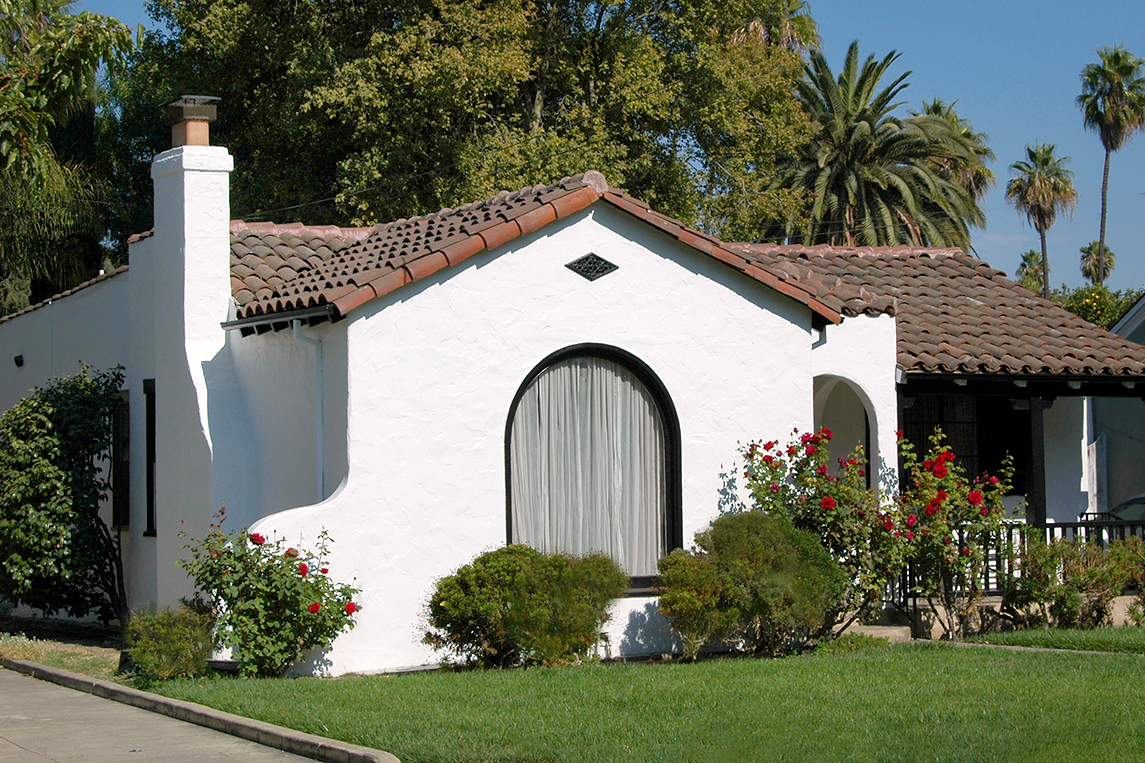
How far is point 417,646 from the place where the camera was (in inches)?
458

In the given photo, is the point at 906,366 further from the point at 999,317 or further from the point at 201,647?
the point at 201,647

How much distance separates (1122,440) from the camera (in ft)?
89.2

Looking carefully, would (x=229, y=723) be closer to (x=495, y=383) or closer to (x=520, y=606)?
(x=520, y=606)

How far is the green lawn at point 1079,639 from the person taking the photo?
477 inches

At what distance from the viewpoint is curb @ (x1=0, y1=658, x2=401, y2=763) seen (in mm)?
7875

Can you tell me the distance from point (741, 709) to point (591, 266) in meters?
5.09

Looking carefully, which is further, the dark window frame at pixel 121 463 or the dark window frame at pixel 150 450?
the dark window frame at pixel 121 463

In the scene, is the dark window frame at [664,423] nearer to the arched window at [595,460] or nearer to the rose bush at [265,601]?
the arched window at [595,460]

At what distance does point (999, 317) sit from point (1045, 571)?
4681 mm

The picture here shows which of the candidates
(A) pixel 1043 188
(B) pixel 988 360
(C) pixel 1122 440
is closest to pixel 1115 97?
(A) pixel 1043 188

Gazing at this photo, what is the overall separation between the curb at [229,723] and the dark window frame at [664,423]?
4.22 m

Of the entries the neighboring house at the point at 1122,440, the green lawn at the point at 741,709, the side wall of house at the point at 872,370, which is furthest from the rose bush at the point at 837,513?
the neighboring house at the point at 1122,440

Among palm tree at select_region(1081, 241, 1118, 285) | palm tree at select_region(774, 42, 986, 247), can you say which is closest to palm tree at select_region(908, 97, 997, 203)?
palm tree at select_region(774, 42, 986, 247)

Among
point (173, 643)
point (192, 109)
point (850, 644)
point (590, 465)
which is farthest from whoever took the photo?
point (192, 109)
